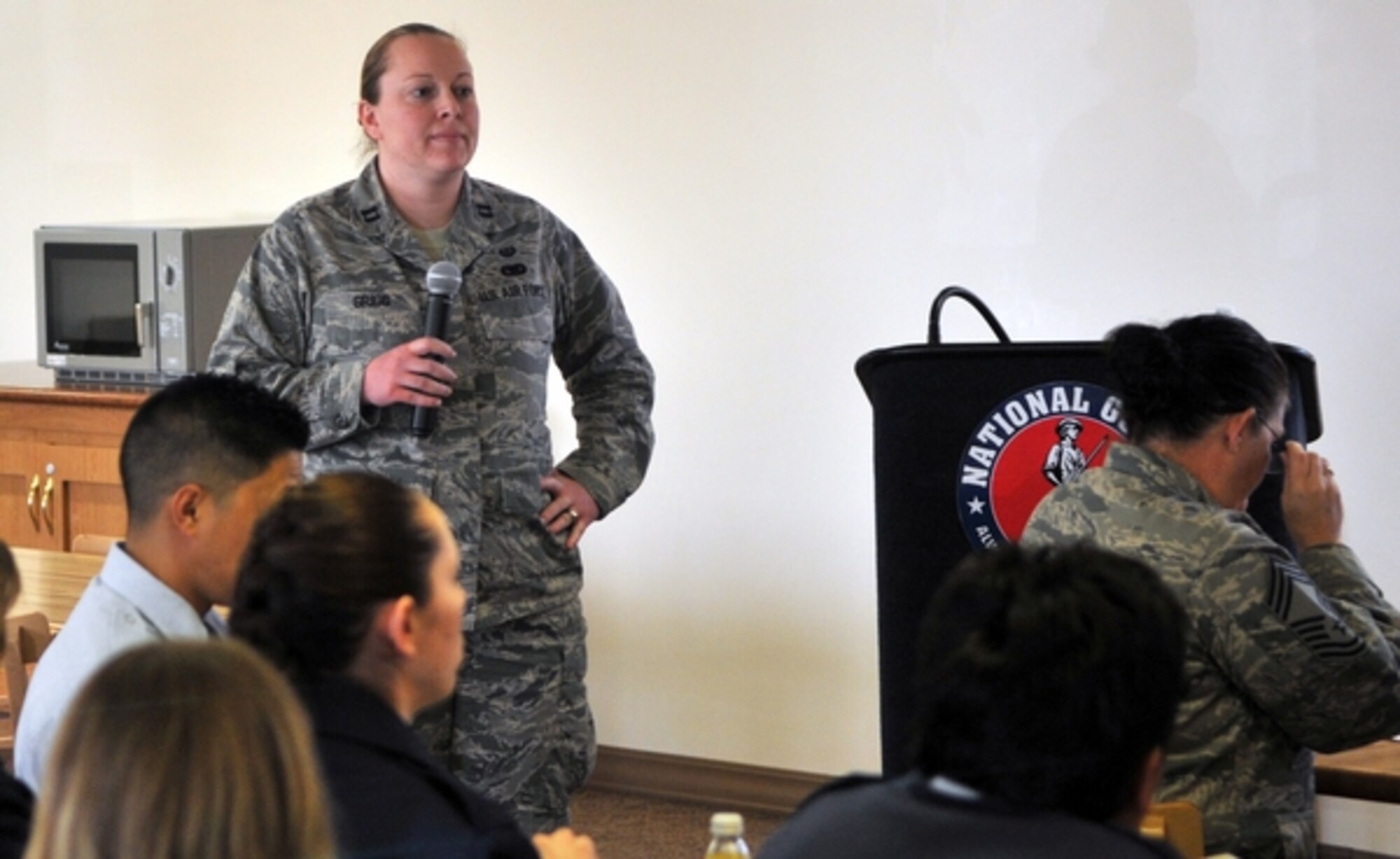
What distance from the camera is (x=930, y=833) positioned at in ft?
4.36

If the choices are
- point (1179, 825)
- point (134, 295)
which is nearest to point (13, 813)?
point (1179, 825)

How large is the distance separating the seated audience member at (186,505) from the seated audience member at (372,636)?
511 mm

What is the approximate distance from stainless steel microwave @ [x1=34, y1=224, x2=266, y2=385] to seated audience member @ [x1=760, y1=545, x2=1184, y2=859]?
338 cm

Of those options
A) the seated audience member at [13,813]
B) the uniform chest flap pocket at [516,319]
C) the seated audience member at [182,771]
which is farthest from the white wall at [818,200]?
the seated audience member at [182,771]

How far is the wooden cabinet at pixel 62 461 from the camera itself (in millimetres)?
4590

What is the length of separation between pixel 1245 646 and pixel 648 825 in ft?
8.11

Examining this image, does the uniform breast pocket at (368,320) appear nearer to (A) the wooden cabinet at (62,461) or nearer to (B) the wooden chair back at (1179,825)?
(B) the wooden chair back at (1179,825)

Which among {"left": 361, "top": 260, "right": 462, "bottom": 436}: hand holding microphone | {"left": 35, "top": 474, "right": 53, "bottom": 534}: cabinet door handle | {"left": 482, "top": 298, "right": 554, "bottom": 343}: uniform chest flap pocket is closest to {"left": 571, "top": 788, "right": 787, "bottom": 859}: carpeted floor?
{"left": 35, "top": 474, "right": 53, "bottom": 534}: cabinet door handle

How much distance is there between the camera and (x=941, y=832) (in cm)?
133

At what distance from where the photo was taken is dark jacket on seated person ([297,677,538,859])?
4.94ft

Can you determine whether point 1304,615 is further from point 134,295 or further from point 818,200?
point 134,295

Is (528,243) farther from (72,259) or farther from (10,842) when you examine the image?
(72,259)

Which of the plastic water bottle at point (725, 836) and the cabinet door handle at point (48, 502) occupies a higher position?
the cabinet door handle at point (48, 502)

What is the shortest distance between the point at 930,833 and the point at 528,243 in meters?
1.82
